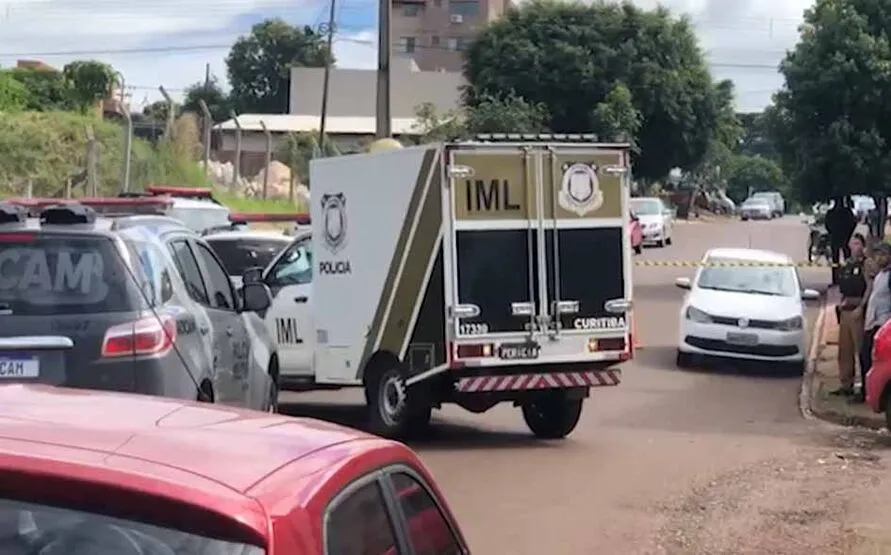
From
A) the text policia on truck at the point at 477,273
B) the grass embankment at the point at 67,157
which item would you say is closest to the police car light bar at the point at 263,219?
the grass embankment at the point at 67,157

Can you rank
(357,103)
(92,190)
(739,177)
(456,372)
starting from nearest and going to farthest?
(456,372)
(92,190)
(357,103)
(739,177)

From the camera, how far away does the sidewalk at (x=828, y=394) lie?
1781cm

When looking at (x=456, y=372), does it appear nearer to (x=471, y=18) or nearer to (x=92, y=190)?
(x=92, y=190)

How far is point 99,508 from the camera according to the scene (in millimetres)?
3072

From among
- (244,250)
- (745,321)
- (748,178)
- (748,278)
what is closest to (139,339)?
(244,250)

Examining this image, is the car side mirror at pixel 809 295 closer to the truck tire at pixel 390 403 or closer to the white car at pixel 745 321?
the white car at pixel 745 321

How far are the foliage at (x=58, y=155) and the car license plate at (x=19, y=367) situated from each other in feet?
68.2

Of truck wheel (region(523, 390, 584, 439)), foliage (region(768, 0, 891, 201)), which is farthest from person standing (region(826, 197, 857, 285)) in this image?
truck wheel (region(523, 390, 584, 439))

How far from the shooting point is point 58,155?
99.3 ft

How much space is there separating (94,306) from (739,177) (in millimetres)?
120083

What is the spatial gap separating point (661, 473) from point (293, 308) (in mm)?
4585

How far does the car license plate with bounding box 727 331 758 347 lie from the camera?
2277cm

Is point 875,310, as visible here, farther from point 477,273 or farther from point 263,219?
point 263,219

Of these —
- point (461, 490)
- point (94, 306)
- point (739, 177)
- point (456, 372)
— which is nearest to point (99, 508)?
point (94, 306)
